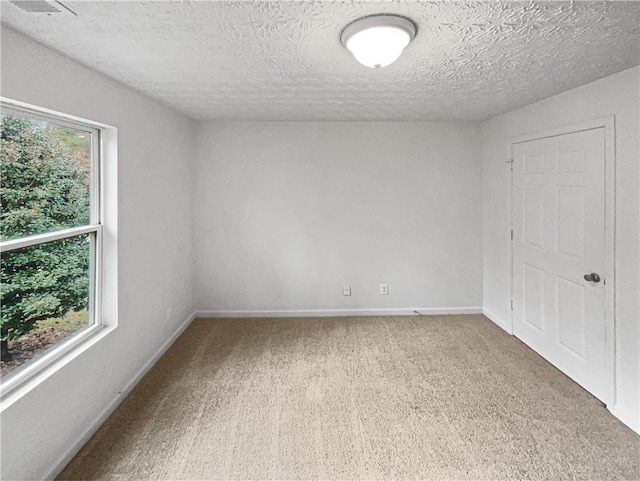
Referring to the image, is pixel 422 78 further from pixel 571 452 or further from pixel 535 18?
pixel 571 452

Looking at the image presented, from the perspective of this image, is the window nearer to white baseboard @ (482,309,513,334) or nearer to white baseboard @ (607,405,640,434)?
white baseboard @ (607,405,640,434)

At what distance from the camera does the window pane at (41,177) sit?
5.88 ft

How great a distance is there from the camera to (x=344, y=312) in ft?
14.5

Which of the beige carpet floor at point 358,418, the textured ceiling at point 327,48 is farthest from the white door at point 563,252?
the textured ceiling at point 327,48

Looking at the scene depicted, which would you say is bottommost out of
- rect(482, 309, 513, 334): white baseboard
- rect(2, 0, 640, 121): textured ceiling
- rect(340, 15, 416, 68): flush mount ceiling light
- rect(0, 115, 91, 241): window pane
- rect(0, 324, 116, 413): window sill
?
rect(482, 309, 513, 334): white baseboard

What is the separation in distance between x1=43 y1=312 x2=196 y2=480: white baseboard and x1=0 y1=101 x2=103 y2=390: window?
19.5 inches

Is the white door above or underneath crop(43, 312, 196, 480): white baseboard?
above

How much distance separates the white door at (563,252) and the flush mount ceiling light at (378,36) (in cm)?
176

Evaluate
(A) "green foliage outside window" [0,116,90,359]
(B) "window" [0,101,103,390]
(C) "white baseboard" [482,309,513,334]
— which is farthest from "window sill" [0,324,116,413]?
(C) "white baseboard" [482,309,513,334]

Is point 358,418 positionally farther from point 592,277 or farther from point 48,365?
point 592,277

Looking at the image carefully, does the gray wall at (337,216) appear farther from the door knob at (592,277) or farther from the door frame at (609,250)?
the door frame at (609,250)

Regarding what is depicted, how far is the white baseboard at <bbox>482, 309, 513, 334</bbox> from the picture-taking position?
3845mm

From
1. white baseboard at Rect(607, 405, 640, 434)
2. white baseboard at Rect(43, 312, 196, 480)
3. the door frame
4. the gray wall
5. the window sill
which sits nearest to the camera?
the window sill

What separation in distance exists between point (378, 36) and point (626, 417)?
107 inches
